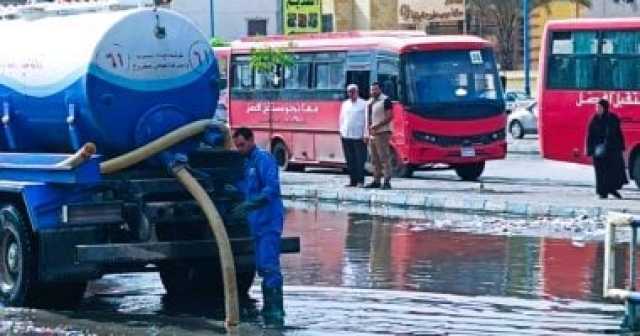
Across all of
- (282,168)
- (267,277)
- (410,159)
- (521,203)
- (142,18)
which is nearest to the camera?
(267,277)

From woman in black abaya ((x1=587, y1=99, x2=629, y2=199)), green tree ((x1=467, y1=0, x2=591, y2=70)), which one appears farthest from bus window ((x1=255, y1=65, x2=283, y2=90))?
green tree ((x1=467, y1=0, x2=591, y2=70))

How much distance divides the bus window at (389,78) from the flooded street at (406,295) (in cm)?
1003

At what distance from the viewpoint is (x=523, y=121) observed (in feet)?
166

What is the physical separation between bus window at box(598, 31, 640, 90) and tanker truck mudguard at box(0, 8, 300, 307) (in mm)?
13905

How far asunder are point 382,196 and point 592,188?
3748 millimetres

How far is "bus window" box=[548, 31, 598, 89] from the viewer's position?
2792cm

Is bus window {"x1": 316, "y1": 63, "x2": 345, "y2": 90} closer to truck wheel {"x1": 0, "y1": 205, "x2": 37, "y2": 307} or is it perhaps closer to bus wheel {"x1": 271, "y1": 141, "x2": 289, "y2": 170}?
bus wheel {"x1": 271, "y1": 141, "x2": 289, "y2": 170}

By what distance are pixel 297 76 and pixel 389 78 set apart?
12.4 feet

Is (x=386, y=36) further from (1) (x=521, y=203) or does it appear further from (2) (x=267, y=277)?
(2) (x=267, y=277)

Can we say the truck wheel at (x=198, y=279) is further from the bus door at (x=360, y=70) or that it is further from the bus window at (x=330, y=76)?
the bus window at (x=330, y=76)

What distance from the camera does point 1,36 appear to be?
1499cm

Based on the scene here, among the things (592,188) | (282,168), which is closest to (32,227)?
(592,188)

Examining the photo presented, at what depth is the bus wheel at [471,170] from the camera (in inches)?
1200

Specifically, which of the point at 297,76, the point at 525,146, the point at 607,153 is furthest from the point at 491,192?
the point at 525,146
